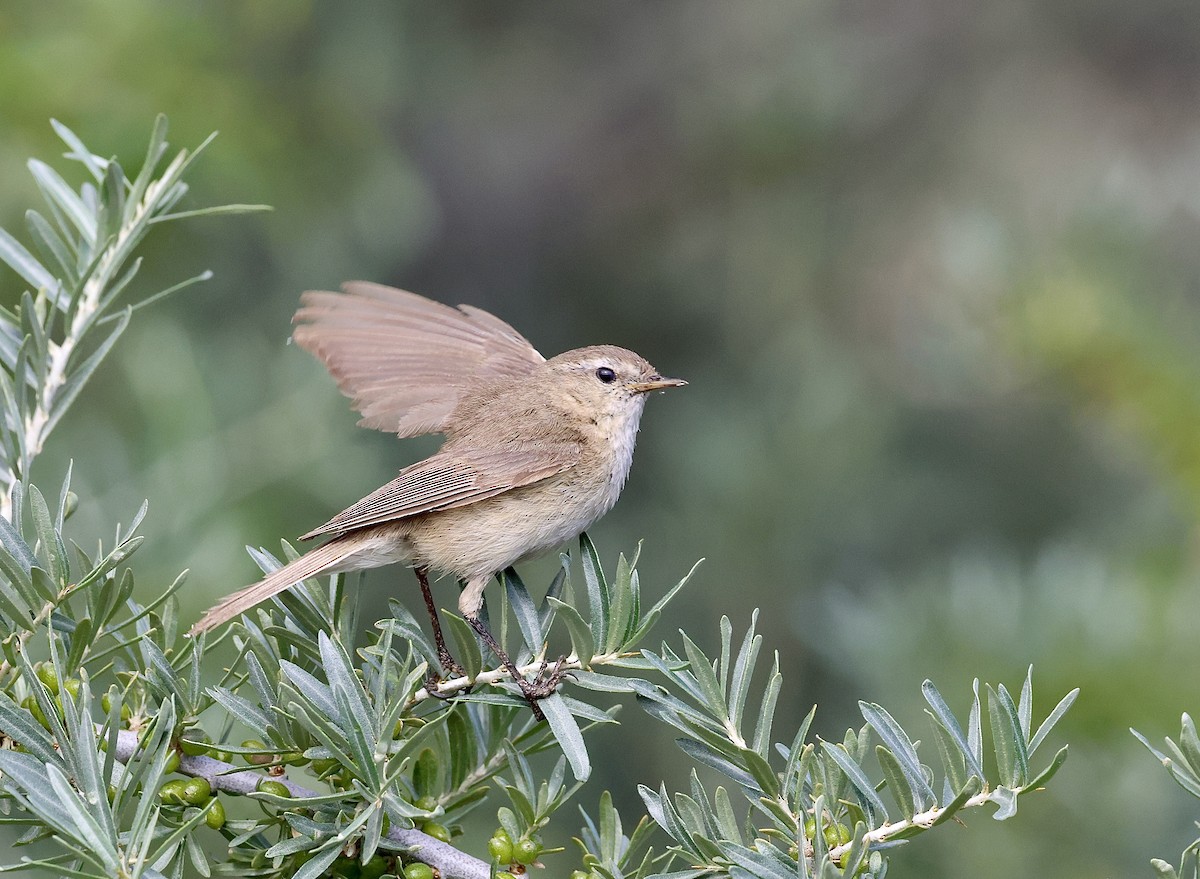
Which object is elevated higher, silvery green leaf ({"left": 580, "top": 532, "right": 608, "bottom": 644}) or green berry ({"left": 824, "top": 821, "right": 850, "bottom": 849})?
silvery green leaf ({"left": 580, "top": 532, "right": 608, "bottom": 644})

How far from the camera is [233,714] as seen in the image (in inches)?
73.2

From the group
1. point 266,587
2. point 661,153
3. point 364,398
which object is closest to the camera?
point 266,587

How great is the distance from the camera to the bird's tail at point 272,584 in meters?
2.18

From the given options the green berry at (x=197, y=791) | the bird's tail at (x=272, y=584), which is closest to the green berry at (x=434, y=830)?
the green berry at (x=197, y=791)

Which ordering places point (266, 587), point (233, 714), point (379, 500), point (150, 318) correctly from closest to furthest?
point (233, 714) < point (266, 587) < point (379, 500) < point (150, 318)

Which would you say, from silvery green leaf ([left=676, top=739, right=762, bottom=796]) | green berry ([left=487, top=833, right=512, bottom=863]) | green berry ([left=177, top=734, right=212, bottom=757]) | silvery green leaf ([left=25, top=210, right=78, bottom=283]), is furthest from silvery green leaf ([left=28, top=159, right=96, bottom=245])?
silvery green leaf ([left=676, top=739, right=762, bottom=796])

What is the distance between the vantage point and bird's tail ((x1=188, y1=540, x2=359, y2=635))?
2178mm

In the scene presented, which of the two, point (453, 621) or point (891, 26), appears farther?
point (891, 26)

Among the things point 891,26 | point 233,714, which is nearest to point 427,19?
point 891,26

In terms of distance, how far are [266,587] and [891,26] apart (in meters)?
6.17

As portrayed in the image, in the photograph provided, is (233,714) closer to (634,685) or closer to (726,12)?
(634,685)

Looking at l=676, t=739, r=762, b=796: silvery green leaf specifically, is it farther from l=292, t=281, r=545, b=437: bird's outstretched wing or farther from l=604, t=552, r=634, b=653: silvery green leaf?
l=292, t=281, r=545, b=437: bird's outstretched wing

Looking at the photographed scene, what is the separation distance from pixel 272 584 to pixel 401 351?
1413mm

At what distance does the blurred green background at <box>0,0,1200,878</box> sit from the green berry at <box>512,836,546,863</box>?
171 cm
